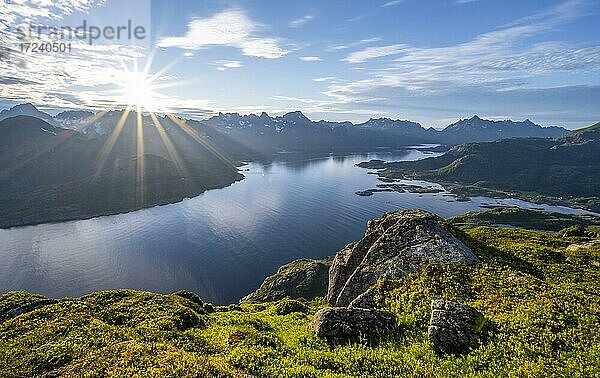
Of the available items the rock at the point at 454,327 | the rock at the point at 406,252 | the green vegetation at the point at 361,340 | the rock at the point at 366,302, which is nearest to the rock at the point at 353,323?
the green vegetation at the point at 361,340

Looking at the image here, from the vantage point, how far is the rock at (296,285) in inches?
4166

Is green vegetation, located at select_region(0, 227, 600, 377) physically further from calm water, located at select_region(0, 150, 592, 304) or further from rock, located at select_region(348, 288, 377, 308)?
calm water, located at select_region(0, 150, 592, 304)

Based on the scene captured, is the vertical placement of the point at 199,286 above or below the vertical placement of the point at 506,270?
below

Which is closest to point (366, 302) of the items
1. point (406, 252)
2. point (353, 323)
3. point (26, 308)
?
point (353, 323)

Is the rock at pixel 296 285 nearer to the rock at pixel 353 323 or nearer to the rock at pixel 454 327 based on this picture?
the rock at pixel 353 323

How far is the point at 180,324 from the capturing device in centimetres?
2825

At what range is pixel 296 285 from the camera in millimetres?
110750

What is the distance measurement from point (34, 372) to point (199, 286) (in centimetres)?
11331

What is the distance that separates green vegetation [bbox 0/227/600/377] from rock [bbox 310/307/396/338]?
2.15 feet

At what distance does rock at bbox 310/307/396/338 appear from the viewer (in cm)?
2164

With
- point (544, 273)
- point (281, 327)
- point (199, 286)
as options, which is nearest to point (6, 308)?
point (281, 327)

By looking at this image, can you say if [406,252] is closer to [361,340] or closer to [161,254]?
[361,340]

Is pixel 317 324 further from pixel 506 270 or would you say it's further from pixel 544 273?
pixel 544 273

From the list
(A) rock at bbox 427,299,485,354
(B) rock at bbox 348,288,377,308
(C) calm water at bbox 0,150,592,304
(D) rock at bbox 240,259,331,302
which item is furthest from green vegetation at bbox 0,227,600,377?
(C) calm water at bbox 0,150,592,304
